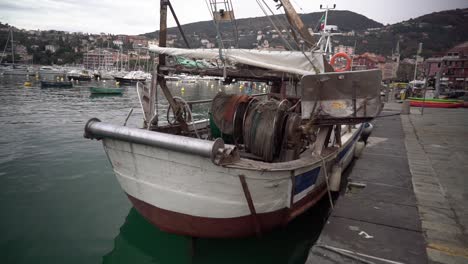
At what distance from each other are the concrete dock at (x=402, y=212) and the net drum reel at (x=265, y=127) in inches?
52.7

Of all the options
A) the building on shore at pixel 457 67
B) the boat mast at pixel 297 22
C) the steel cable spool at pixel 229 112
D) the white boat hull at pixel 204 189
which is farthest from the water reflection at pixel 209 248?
the building on shore at pixel 457 67

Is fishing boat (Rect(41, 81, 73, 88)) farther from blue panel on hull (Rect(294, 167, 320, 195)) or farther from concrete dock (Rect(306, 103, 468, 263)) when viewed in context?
blue panel on hull (Rect(294, 167, 320, 195))

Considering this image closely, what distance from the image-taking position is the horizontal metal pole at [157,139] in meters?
3.41

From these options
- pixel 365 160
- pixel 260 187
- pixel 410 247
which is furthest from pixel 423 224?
pixel 365 160

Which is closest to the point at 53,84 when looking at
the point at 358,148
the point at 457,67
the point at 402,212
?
the point at 358,148

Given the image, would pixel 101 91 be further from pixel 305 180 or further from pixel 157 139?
pixel 305 180

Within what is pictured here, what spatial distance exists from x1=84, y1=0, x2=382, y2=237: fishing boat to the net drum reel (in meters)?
0.02

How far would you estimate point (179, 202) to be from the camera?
407 centimetres

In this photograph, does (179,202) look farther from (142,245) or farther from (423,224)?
(423,224)

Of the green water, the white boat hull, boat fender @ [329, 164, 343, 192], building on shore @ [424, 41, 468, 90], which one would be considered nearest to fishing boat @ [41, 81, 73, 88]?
the green water

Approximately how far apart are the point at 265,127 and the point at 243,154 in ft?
2.47

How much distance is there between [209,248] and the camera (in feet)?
16.1

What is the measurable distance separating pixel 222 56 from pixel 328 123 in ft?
6.86

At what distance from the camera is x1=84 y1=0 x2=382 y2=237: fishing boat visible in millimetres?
3760
